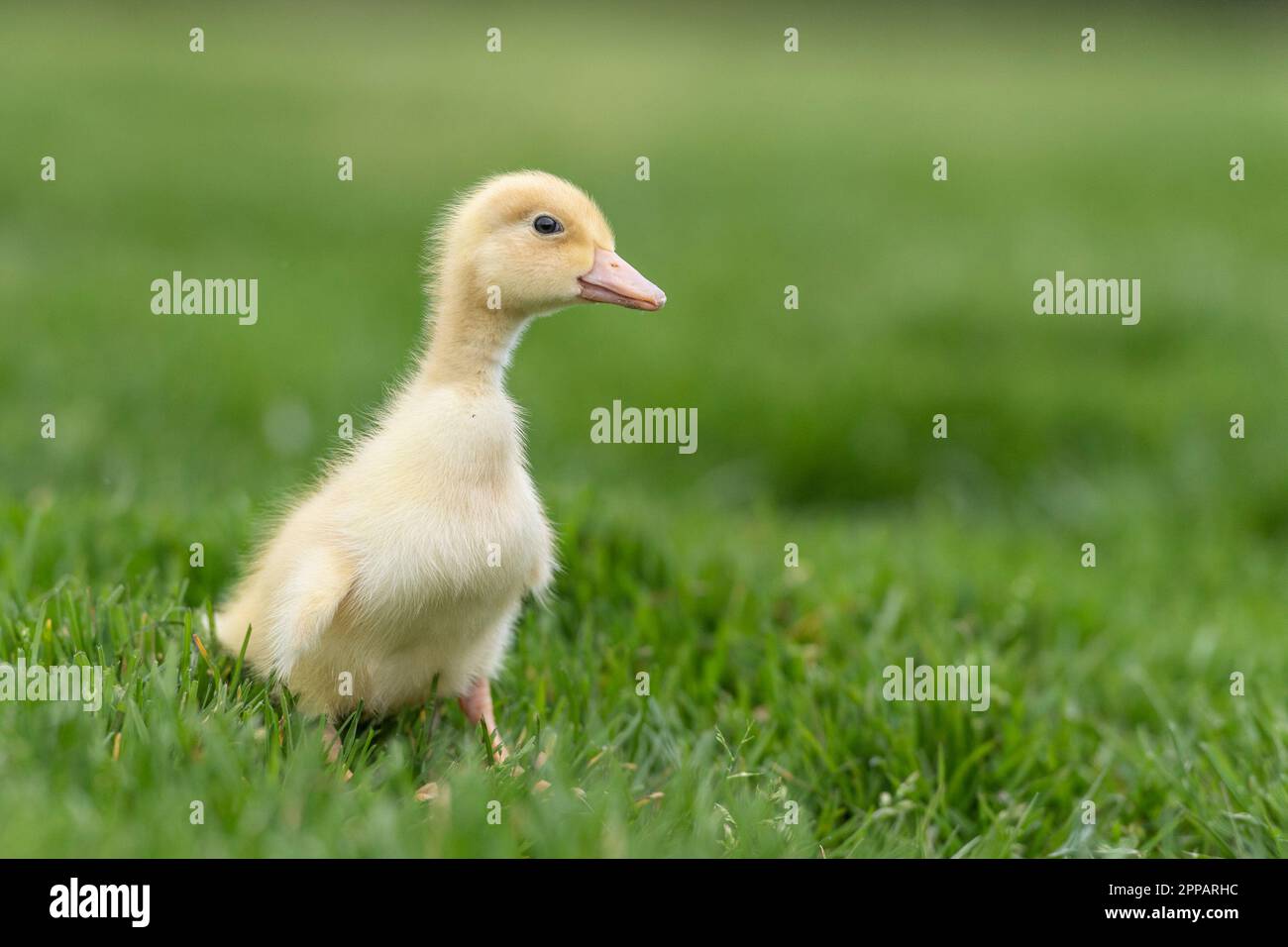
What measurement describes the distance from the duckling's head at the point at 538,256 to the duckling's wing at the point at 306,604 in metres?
0.90

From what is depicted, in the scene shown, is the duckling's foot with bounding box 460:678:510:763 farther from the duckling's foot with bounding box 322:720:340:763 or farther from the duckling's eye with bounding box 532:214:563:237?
the duckling's eye with bounding box 532:214:563:237

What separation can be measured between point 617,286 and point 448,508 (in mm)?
816

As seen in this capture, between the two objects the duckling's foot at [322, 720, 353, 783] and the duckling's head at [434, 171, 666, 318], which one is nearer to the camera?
the duckling's foot at [322, 720, 353, 783]

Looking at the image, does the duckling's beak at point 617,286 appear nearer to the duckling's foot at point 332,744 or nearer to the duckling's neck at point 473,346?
the duckling's neck at point 473,346

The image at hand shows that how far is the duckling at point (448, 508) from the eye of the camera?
4078 millimetres

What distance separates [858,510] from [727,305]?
305 cm

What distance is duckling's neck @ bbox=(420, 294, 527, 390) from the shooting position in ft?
14.2

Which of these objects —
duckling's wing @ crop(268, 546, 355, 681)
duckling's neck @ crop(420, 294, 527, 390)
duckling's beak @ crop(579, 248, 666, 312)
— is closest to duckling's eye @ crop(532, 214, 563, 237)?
duckling's beak @ crop(579, 248, 666, 312)

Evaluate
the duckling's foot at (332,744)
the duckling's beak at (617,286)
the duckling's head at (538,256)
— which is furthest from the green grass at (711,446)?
the duckling's beak at (617,286)

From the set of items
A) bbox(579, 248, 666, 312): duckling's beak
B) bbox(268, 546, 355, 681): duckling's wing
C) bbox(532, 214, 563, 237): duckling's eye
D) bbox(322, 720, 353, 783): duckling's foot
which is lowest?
bbox(322, 720, 353, 783): duckling's foot

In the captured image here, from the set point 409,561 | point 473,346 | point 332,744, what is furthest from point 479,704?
point 473,346

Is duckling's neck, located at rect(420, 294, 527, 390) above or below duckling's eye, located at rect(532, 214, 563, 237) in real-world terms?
below

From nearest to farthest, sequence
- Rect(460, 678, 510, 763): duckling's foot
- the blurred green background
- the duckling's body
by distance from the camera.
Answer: the duckling's body < Rect(460, 678, 510, 763): duckling's foot < the blurred green background

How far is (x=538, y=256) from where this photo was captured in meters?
4.19
